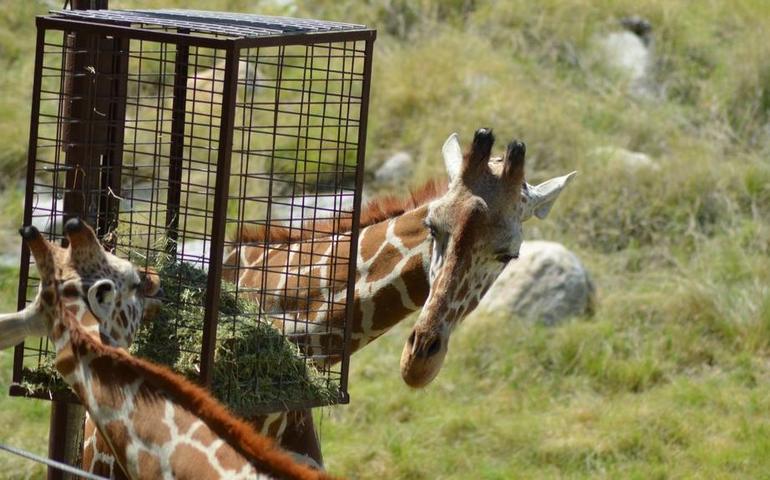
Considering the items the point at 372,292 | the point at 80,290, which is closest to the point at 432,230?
the point at 372,292

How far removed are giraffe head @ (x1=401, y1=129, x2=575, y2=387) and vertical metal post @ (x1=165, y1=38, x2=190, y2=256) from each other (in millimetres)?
1101

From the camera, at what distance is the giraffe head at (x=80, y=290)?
153 inches

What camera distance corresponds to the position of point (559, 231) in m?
10.5

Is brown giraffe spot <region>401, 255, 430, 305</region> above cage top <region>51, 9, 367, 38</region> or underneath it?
underneath

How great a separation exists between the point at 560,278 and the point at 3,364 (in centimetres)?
398

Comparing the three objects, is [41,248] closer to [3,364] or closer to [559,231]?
[3,364]

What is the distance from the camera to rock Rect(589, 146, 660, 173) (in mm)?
10766

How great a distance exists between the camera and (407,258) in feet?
18.2

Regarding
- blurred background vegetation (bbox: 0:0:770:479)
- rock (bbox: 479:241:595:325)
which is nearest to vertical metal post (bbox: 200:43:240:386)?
blurred background vegetation (bbox: 0:0:770:479)

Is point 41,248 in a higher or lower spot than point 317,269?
higher

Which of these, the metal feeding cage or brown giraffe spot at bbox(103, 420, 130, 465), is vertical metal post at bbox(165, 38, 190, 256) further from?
brown giraffe spot at bbox(103, 420, 130, 465)

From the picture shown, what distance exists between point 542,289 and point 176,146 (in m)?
4.29

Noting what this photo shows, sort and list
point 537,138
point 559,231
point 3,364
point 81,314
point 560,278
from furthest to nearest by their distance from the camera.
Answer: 1. point 537,138
2. point 559,231
3. point 560,278
4. point 3,364
5. point 81,314

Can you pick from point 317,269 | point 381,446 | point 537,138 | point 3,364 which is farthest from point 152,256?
point 537,138
